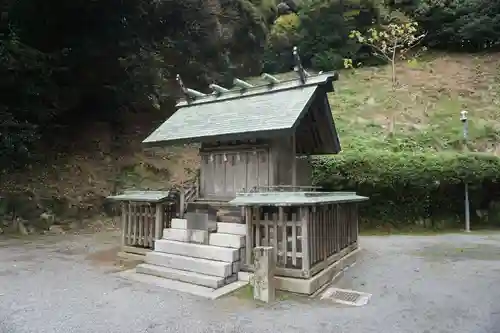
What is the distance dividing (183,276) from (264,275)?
1826 mm

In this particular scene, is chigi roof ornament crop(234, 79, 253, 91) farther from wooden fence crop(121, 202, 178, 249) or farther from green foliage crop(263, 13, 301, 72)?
green foliage crop(263, 13, 301, 72)

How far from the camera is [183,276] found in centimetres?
677

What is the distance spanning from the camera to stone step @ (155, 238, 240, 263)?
6.78 m

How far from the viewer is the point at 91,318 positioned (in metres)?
5.00

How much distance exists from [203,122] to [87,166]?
29.4ft

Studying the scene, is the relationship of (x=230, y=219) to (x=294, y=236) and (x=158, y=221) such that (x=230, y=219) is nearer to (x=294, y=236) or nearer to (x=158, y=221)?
(x=294, y=236)

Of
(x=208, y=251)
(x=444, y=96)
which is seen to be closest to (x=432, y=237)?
(x=208, y=251)

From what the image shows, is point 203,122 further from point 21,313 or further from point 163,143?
point 21,313

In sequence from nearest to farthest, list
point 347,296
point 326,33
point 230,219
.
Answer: point 347,296 < point 230,219 < point 326,33

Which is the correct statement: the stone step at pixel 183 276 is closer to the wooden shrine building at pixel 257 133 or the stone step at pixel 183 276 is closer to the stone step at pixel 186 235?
the stone step at pixel 186 235

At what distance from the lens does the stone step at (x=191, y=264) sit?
259 inches

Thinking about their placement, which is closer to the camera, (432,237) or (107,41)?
(432,237)

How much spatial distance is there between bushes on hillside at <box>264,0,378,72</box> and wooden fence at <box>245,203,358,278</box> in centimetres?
2231

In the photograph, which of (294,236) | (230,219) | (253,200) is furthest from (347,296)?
(230,219)
